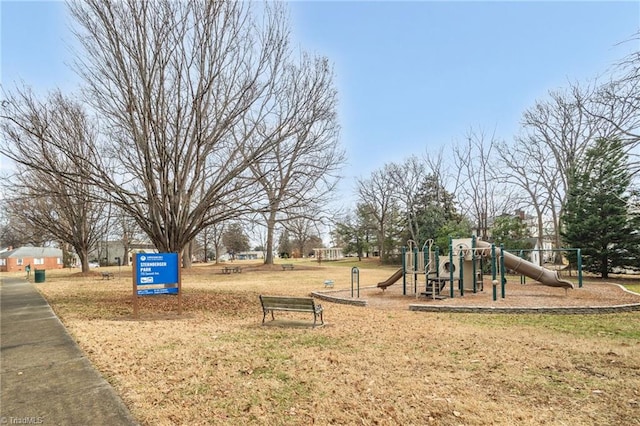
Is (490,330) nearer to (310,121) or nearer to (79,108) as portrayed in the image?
(310,121)

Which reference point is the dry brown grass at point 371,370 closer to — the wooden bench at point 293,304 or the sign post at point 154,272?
the wooden bench at point 293,304

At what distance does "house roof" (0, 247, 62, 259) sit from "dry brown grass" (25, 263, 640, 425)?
64.0 metres

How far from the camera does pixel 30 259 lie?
199ft

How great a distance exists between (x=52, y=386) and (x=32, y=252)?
71.3m

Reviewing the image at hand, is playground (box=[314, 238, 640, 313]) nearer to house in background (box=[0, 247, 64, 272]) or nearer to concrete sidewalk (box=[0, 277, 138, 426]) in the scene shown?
concrete sidewalk (box=[0, 277, 138, 426])

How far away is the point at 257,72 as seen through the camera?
12531 mm

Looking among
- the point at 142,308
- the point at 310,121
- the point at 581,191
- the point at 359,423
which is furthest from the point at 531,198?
the point at 359,423

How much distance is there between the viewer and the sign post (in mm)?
10281

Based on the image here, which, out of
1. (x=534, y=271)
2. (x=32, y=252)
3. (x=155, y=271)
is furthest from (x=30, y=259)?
(x=534, y=271)

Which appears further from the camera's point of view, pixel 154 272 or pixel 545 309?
pixel 545 309

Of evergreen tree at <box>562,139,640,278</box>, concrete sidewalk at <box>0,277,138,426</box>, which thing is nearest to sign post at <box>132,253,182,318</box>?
concrete sidewalk at <box>0,277,138,426</box>

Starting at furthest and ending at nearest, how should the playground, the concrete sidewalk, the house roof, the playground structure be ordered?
1. the house roof
2. the playground structure
3. the playground
4. the concrete sidewalk

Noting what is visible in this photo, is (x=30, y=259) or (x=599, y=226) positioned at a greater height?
(x=599, y=226)

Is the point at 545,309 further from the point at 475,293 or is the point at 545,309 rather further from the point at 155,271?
the point at 155,271
